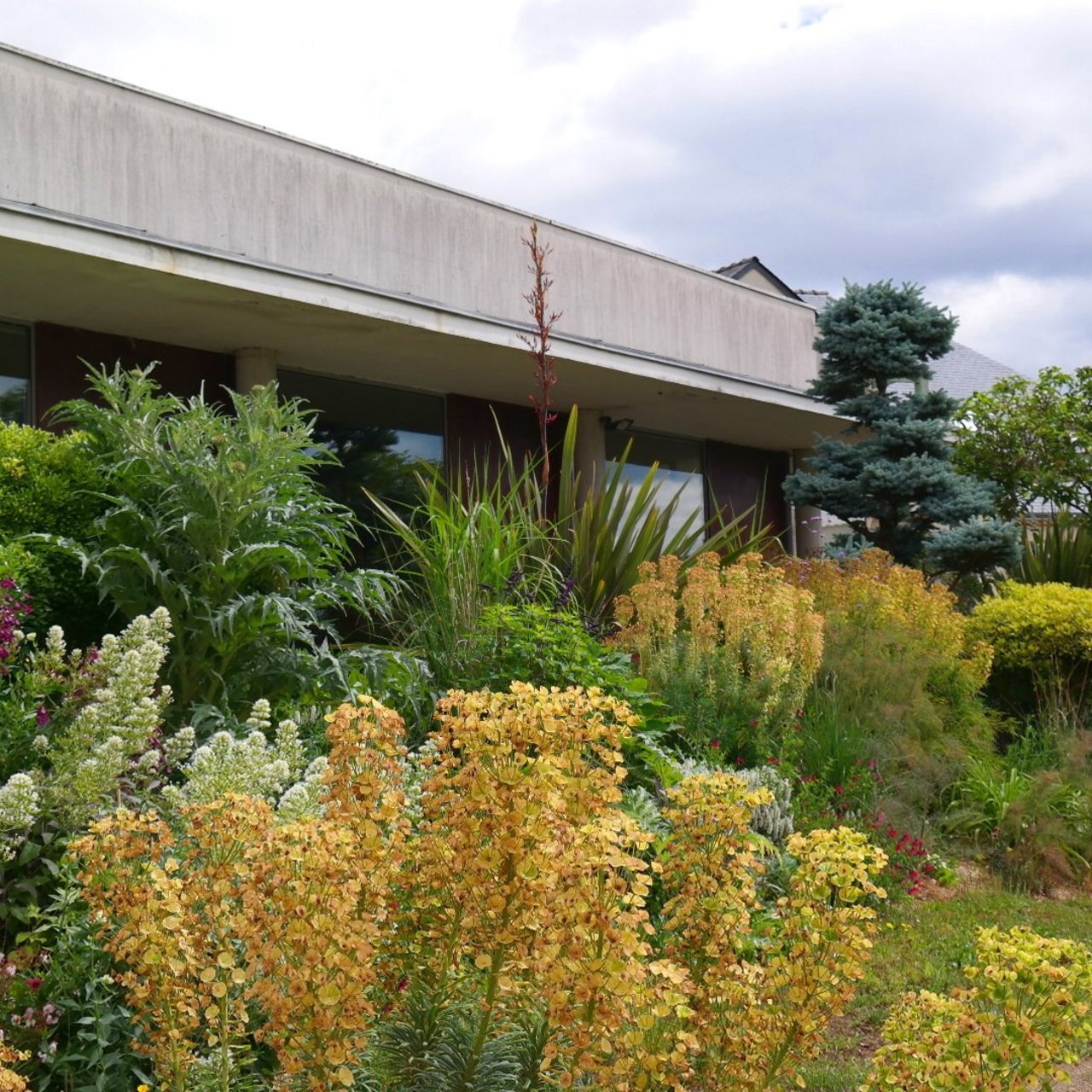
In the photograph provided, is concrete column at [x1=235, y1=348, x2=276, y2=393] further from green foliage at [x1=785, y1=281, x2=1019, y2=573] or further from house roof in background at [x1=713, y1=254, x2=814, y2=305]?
house roof in background at [x1=713, y1=254, x2=814, y2=305]

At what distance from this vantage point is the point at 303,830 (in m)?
2.32

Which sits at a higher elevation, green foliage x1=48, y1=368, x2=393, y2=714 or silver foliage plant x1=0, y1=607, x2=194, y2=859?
green foliage x1=48, y1=368, x2=393, y2=714

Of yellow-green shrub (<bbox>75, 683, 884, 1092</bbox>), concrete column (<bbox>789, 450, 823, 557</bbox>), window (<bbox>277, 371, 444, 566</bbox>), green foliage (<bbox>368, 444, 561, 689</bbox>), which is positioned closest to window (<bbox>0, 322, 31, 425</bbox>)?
window (<bbox>277, 371, 444, 566</bbox>)

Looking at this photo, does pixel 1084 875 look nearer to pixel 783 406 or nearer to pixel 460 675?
pixel 460 675

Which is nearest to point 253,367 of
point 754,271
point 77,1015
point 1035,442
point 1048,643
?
point 1048,643

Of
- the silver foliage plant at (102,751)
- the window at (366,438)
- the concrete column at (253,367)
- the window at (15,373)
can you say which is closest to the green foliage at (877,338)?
the window at (366,438)

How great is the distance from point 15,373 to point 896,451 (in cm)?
835

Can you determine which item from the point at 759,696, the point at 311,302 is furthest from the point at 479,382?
the point at 759,696

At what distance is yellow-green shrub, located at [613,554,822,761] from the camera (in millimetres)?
6281

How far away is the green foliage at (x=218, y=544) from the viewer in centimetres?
520

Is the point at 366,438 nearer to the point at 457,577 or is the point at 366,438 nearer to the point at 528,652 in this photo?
the point at 457,577

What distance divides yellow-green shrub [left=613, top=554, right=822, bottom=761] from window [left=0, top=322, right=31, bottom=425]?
5.39 meters

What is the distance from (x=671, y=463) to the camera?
15836 millimetres

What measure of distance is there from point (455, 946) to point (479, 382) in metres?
10.3
